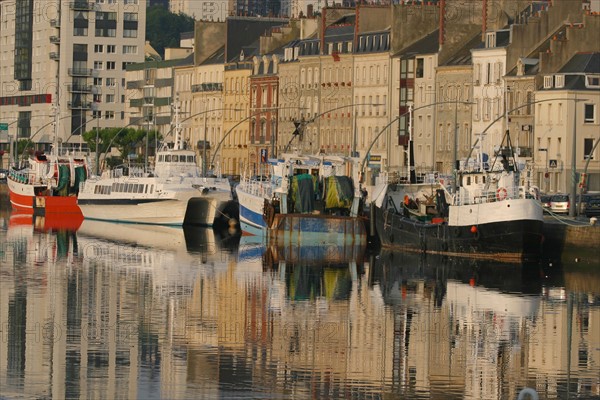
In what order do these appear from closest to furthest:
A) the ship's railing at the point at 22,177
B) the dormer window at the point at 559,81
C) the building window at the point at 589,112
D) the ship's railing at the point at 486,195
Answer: the ship's railing at the point at 486,195
the building window at the point at 589,112
the dormer window at the point at 559,81
the ship's railing at the point at 22,177

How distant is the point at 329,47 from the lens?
16150 cm

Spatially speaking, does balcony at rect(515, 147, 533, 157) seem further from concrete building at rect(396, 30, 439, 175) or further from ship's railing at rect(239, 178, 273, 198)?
ship's railing at rect(239, 178, 273, 198)

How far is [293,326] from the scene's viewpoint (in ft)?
172

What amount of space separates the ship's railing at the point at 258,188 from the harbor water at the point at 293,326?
15.6 metres

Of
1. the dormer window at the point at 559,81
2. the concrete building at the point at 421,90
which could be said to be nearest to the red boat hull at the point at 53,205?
the concrete building at the point at 421,90

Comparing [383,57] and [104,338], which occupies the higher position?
[383,57]

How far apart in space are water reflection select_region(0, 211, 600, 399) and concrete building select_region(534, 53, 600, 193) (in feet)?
138

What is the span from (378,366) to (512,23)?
314ft

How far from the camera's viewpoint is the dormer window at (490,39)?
136m

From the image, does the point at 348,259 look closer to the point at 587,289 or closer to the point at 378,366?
the point at 587,289

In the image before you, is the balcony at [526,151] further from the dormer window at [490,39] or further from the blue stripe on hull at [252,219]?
the blue stripe on hull at [252,219]

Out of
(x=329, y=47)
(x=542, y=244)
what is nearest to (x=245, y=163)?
(x=329, y=47)

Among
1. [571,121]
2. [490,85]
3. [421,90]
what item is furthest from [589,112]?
[421,90]

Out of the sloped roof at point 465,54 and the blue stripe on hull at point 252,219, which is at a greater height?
the sloped roof at point 465,54
